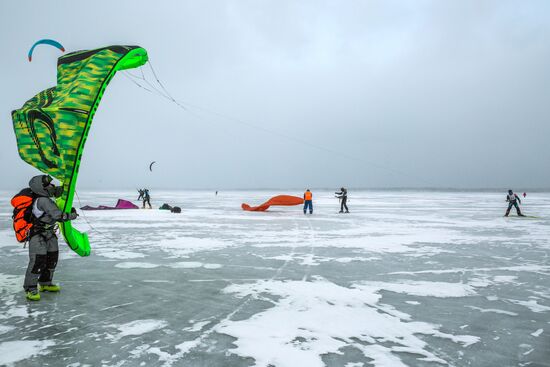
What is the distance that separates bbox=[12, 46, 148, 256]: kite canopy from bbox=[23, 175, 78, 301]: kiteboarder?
0.69ft

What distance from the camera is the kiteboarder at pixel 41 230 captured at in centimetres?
493

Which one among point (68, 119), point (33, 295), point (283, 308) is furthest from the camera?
point (68, 119)

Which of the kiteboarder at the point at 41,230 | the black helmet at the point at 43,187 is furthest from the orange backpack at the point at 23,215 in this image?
the black helmet at the point at 43,187

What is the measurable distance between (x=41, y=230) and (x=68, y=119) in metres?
1.70

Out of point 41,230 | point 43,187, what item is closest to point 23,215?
point 41,230

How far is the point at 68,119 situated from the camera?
5359mm

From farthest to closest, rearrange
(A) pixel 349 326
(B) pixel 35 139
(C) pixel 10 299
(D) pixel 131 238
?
(D) pixel 131 238
(B) pixel 35 139
(C) pixel 10 299
(A) pixel 349 326

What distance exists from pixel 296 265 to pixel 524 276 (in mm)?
4239

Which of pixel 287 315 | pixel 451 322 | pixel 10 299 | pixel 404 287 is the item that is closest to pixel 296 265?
pixel 404 287

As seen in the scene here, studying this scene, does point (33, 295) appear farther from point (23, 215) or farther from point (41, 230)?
point (23, 215)

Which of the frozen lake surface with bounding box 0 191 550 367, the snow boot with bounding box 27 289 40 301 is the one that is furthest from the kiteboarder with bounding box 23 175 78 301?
the frozen lake surface with bounding box 0 191 550 367

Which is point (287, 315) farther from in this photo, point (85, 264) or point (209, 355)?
point (85, 264)

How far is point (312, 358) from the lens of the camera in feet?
10.9

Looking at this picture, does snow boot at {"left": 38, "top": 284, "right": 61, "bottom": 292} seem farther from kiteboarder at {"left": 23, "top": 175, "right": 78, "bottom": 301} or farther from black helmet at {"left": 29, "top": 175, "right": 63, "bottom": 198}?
black helmet at {"left": 29, "top": 175, "right": 63, "bottom": 198}
